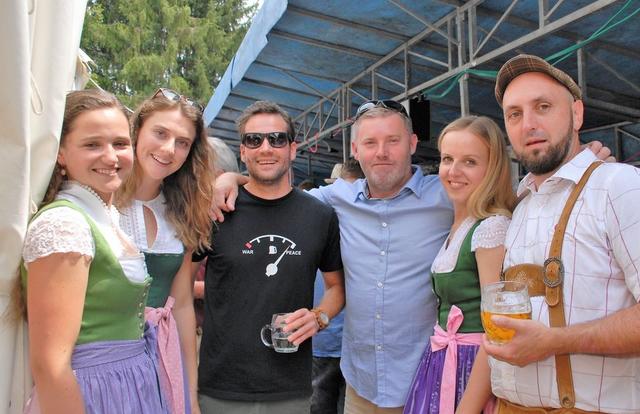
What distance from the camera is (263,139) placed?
249 cm

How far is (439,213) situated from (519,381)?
93 cm

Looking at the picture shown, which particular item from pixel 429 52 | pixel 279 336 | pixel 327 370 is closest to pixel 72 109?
pixel 279 336

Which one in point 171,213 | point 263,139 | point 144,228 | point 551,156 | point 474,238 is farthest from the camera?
point 263,139

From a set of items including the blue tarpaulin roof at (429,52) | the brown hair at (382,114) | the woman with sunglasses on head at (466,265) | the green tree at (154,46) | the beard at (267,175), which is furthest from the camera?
the green tree at (154,46)

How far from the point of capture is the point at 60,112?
1.43 m

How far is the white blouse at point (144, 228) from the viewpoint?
6.82ft

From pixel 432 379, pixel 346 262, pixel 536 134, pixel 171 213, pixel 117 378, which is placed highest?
pixel 536 134

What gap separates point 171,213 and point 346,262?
850mm

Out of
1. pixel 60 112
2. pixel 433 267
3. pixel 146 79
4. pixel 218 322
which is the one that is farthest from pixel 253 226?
pixel 146 79

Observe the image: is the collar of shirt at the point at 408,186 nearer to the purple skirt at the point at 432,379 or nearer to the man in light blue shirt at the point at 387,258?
the man in light blue shirt at the point at 387,258

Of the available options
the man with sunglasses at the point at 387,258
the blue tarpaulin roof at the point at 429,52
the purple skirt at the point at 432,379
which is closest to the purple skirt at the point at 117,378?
the man with sunglasses at the point at 387,258

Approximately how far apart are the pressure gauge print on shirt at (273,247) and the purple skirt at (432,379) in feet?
2.43

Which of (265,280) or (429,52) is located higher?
(429,52)

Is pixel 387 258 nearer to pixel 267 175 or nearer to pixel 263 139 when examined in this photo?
pixel 267 175
